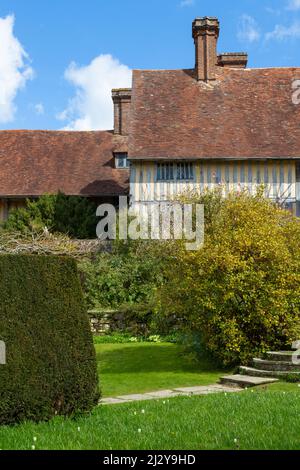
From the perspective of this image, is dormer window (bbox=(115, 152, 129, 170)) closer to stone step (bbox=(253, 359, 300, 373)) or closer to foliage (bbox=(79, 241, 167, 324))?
foliage (bbox=(79, 241, 167, 324))

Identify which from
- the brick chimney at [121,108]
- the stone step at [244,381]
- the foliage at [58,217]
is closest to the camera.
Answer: the stone step at [244,381]

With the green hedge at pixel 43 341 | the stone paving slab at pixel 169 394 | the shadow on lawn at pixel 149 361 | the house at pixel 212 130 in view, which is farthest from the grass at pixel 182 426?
the house at pixel 212 130

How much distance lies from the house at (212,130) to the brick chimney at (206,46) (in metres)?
0.04

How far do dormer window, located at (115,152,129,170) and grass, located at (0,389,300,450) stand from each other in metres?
18.4

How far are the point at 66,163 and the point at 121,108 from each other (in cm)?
356

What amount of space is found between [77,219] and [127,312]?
5.86m

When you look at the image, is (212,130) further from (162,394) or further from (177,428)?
(177,428)

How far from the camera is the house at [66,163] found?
2439cm

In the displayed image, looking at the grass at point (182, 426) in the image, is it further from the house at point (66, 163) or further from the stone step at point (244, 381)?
the house at point (66, 163)

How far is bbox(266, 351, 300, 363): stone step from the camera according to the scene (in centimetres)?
1066

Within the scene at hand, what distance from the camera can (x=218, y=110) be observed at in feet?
75.5

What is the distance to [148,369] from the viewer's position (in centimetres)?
1195
